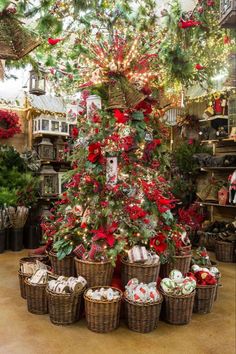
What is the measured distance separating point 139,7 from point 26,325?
344 centimetres

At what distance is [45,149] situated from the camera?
6.64 m

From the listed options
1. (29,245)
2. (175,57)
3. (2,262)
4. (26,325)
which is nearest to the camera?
(26,325)

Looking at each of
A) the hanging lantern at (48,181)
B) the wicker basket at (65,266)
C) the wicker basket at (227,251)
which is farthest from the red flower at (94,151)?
the hanging lantern at (48,181)

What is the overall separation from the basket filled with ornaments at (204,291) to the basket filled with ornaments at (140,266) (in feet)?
1.46

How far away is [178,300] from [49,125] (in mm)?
4567

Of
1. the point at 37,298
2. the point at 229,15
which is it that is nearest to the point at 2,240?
the point at 37,298

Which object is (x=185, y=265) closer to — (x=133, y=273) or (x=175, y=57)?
(x=133, y=273)

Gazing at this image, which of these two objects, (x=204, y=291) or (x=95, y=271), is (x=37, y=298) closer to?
(x=95, y=271)

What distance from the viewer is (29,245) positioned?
18.8ft

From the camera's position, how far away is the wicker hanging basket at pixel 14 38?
5.93 ft

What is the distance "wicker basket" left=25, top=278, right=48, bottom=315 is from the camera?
3.06 m

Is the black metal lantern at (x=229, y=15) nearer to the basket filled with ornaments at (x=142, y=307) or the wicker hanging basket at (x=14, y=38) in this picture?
the wicker hanging basket at (x=14, y=38)

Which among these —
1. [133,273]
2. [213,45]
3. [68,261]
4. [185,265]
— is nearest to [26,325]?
[68,261]

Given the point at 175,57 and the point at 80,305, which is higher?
the point at 175,57
